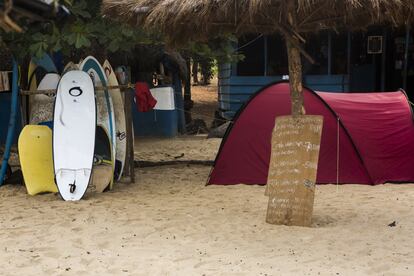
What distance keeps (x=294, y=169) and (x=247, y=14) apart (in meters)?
1.58

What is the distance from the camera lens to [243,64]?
44.8 ft

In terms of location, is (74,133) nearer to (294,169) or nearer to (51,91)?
(51,91)

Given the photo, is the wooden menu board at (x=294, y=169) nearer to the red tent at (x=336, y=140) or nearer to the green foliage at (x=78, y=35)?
the red tent at (x=336, y=140)

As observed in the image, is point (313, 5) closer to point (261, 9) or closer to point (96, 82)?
point (261, 9)

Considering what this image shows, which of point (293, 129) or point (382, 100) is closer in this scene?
point (293, 129)

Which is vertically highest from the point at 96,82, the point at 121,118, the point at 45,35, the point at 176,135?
the point at 45,35

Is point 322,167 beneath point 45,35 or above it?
beneath

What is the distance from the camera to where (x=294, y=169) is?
547 centimetres

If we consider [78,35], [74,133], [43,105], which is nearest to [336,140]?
[74,133]

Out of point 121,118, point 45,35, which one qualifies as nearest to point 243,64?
point 121,118

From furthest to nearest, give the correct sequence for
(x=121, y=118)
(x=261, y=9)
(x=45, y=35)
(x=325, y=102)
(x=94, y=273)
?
1. (x=121, y=118)
2. (x=325, y=102)
3. (x=45, y=35)
4. (x=261, y=9)
5. (x=94, y=273)

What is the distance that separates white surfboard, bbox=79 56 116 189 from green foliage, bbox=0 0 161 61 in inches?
21.7

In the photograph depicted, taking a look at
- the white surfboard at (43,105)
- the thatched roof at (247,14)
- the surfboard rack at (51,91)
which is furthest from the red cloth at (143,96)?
the thatched roof at (247,14)

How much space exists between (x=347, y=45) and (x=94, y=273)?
1020 cm
